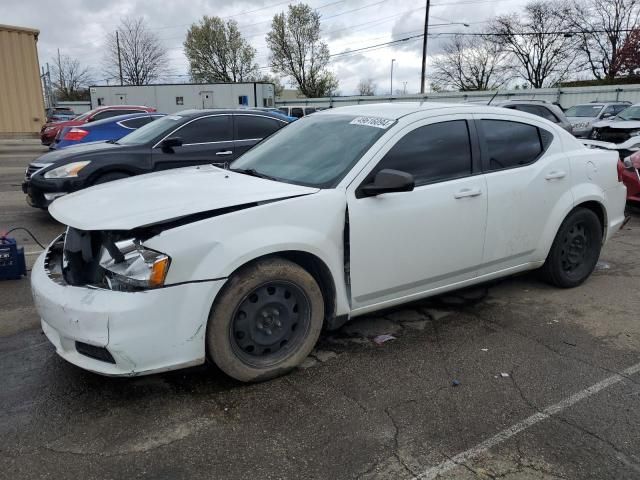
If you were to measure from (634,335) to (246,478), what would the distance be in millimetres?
3168

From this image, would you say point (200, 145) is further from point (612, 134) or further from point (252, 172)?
point (612, 134)

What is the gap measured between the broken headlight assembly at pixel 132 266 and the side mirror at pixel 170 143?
4.72 metres

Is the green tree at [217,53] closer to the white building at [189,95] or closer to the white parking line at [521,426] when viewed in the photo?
the white building at [189,95]

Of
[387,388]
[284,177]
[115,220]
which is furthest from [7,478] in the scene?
[284,177]

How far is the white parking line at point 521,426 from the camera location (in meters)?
2.48

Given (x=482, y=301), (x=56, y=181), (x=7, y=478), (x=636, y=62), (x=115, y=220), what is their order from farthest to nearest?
(x=636, y=62) → (x=56, y=181) → (x=482, y=301) → (x=115, y=220) → (x=7, y=478)

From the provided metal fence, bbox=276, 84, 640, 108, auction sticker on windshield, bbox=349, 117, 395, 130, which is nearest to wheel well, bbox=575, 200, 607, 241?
auction sticker on windshield, bbox=349, 117, 395, 130

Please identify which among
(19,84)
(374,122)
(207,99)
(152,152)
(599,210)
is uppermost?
(19,84)

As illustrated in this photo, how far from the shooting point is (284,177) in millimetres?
3664

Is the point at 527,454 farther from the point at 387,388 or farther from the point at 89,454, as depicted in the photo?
the point at 89,454

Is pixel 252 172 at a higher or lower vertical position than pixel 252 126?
lower

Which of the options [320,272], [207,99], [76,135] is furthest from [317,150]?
[207,99]

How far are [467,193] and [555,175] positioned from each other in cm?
111

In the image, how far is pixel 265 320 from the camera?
3191mm
